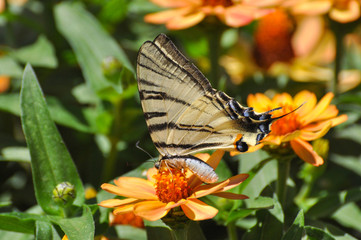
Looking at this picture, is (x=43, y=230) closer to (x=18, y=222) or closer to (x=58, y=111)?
(x=18, y=222)

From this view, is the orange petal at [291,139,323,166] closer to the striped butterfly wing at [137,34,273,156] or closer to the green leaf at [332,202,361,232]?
the striped butterfly wing at [137,34,273,156]

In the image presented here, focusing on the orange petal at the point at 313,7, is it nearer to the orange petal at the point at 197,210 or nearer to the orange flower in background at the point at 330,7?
the orange flower in background at the point at 330,7

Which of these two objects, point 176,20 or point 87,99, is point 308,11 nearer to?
point 176,20

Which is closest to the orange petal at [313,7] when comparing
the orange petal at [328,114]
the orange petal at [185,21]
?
the orange petal at [185,21]

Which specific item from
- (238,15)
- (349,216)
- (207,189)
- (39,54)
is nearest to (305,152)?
(207,189)

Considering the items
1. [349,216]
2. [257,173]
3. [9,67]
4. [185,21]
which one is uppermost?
[185,21]

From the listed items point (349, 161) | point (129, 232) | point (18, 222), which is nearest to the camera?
point (18, 222)

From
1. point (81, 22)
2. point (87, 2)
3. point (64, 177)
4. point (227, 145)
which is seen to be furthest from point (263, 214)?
point (87, 2)
